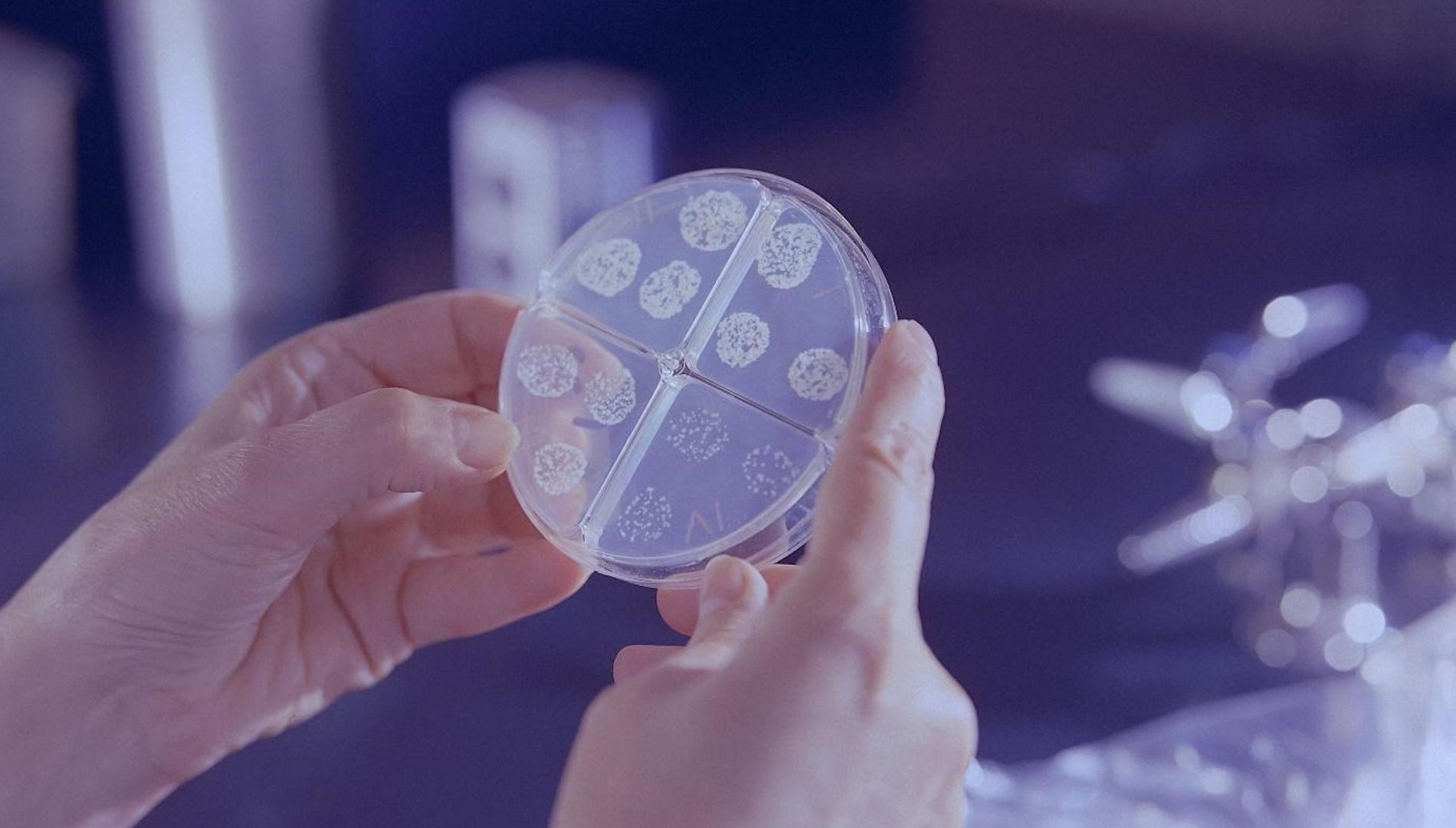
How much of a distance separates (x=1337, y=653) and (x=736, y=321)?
179 centimetres

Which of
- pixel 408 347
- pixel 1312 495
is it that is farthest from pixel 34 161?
pixel 1312 495

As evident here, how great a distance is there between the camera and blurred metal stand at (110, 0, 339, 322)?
3.42 meters

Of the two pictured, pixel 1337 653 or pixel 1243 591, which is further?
pixel 1243 591

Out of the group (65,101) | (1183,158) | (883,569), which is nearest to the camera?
(883,569)

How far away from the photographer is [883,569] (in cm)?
87

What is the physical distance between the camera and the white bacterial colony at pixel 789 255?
3.76 ft

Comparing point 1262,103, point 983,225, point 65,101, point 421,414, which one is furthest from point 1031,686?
point 1262,103

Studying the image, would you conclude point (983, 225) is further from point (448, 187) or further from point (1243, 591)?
point (1243, 591)

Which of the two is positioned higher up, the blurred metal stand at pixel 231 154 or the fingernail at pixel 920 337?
the fingernail at pixel 920 337

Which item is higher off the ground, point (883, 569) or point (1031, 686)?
point (883, 569)

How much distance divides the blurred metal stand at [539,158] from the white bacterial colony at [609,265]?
84.3 inches

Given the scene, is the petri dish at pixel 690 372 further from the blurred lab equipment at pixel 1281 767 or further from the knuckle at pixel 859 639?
the blurred lab equipment at pixel 1281 767

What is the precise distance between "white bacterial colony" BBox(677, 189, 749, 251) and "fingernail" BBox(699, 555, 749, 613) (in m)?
0.33

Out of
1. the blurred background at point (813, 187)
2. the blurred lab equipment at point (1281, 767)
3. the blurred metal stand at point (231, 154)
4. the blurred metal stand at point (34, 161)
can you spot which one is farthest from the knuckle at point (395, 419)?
the blurred metal stand at point (34, 161)
